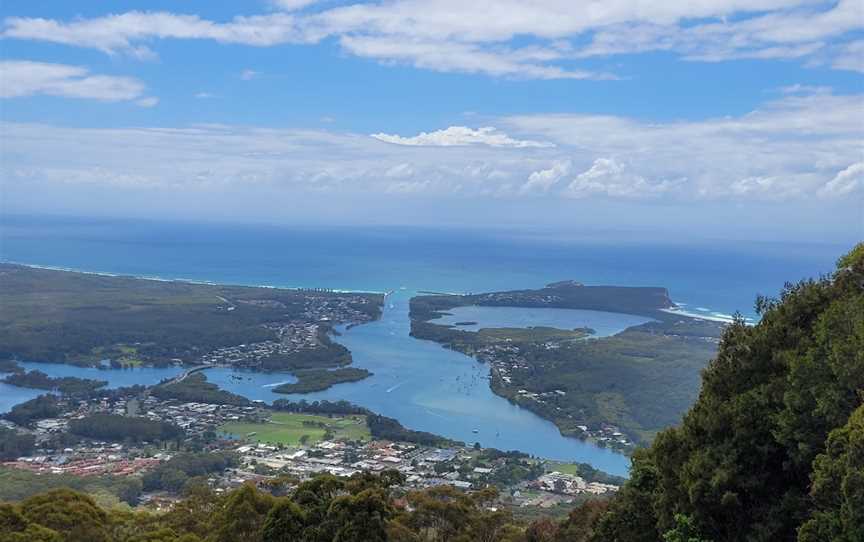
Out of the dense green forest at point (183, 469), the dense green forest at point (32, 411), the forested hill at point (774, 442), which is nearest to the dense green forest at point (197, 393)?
the dense green forest at point (32, 411)

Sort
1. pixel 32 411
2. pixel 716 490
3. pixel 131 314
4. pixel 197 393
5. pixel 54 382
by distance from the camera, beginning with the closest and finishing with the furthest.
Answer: pixel 716 490 < pixel 32 411 < pixel 197 393 < pixel 54 382 < pixel 131 314

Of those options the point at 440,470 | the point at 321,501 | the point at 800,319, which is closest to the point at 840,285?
the point at 800,319

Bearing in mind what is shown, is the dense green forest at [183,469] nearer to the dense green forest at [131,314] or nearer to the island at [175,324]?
the island at [175,324]

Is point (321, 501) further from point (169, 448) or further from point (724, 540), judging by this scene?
point (169, 448)

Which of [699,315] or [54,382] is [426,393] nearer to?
[54,382]

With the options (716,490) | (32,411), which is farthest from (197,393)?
(716,490)
